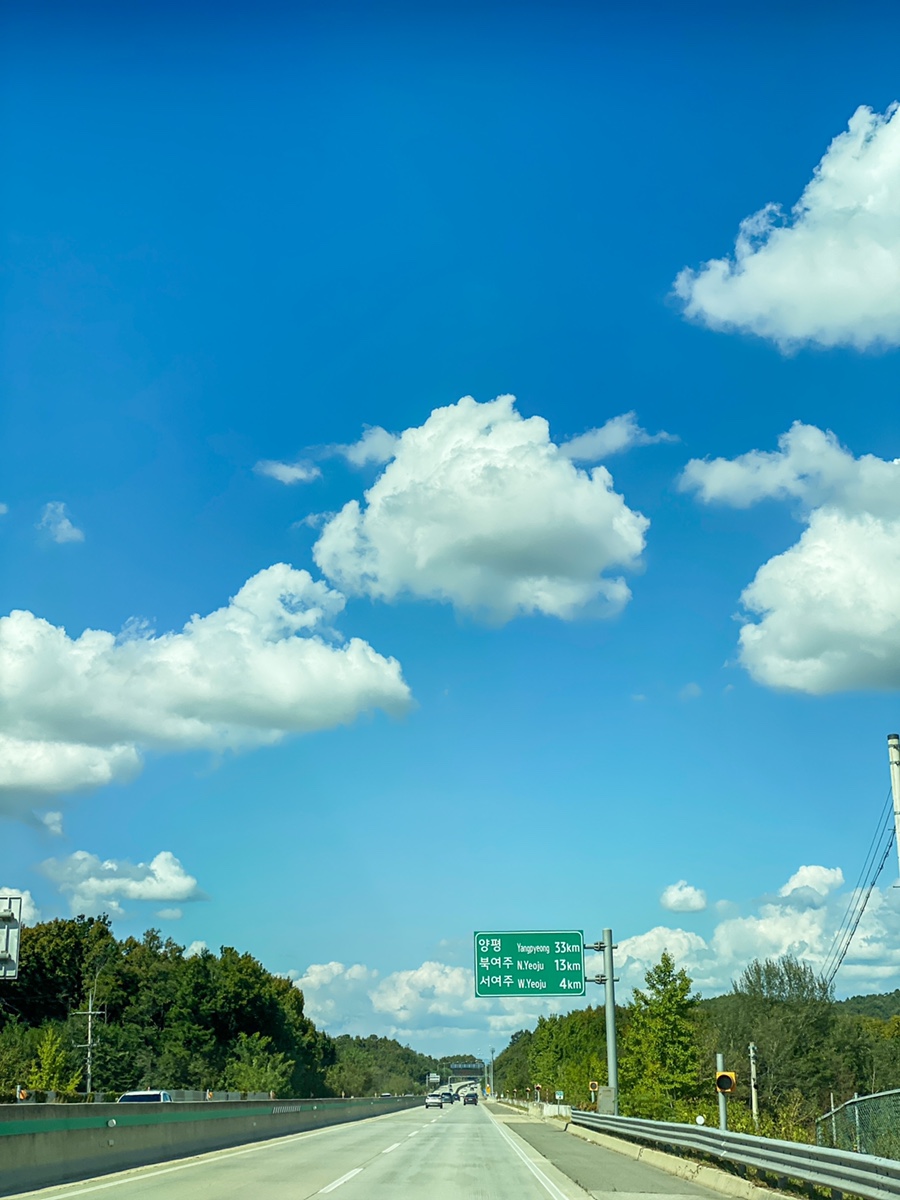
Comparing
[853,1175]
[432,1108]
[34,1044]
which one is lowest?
[432,1108]

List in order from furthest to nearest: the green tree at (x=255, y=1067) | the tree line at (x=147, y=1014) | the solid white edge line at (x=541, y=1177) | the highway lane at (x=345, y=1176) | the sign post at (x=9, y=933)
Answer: the green tree at (x=255, y=1067) < the tree line at (x=147, y=1014) < the sign post at (x=9, y=933) < the solid white edge line at (x=541, y=1177) < the highway lane at (x=345, y=1176)

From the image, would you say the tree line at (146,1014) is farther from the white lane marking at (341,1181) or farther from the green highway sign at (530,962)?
the white lane marking at (341,1181)

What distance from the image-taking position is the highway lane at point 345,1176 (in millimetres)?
17594

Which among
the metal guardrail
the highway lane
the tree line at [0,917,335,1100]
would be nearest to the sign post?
the highway lane

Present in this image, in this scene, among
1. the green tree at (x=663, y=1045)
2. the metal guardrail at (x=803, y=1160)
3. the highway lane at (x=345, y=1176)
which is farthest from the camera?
the green tree at (x=663, y=1045)

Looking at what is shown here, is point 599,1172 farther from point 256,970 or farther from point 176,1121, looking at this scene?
point 256,970

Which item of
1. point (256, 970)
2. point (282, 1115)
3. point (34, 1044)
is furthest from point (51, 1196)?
point (256, 970)

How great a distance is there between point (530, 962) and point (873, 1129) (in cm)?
2575

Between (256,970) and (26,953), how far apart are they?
2505 centimetres

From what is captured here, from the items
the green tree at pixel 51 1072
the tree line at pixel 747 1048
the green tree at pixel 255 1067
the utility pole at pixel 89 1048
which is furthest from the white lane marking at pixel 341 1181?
the green tree at pixel 255 1067

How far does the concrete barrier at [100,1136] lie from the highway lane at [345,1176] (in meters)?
0.36

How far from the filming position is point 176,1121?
2723 centimetres

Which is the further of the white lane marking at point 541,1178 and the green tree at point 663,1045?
the green tree at point 663,1045

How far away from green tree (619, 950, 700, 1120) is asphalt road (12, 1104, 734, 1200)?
4571 centimetres
